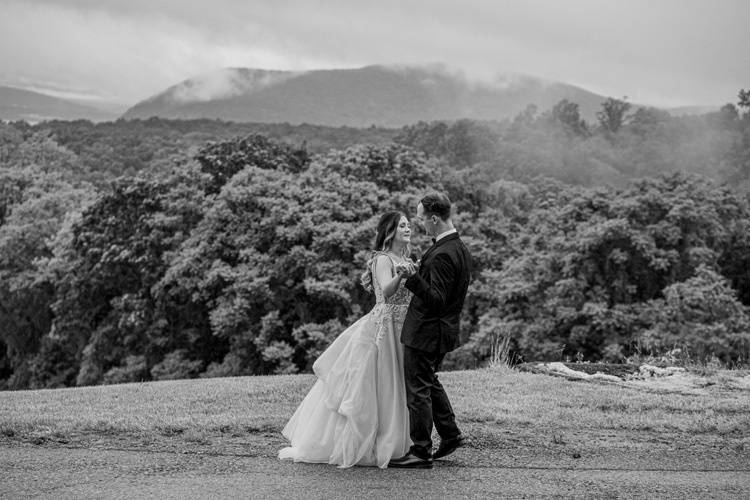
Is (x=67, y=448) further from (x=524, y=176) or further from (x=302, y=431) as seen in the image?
(x=524, y=176)

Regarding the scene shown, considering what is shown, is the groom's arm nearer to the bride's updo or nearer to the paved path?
the bride's updo

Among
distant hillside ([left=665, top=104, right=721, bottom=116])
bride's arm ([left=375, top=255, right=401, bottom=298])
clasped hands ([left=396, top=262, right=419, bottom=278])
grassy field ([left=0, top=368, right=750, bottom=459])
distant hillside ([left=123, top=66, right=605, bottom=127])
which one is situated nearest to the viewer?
clasped hands ([left=396, top=262, right=419, bottom=278])

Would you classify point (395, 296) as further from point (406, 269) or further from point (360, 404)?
point (360, 404)

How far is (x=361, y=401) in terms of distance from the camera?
7.55m

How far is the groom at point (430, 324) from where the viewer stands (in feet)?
24.0

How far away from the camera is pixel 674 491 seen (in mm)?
6816

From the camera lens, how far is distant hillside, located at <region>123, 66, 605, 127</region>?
147m

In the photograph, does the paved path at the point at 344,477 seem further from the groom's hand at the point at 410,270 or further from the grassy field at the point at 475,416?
the groom's hand at the point at 410,270

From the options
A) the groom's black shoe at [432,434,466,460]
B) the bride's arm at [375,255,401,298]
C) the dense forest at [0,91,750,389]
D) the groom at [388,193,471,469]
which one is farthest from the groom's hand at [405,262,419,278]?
the dense forest at [0,91,750,389]

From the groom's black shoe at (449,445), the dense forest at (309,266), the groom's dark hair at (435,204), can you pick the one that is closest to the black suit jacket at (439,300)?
the groom's dark hair at (435,204)

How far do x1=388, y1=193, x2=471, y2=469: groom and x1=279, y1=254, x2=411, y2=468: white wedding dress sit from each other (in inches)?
6.9

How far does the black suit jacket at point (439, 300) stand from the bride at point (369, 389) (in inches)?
11.3

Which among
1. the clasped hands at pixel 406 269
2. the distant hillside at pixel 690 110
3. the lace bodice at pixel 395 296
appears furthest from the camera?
the distant hillside at pixel 690 110

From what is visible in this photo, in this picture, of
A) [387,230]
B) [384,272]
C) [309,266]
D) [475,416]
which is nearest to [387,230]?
[387,230]
